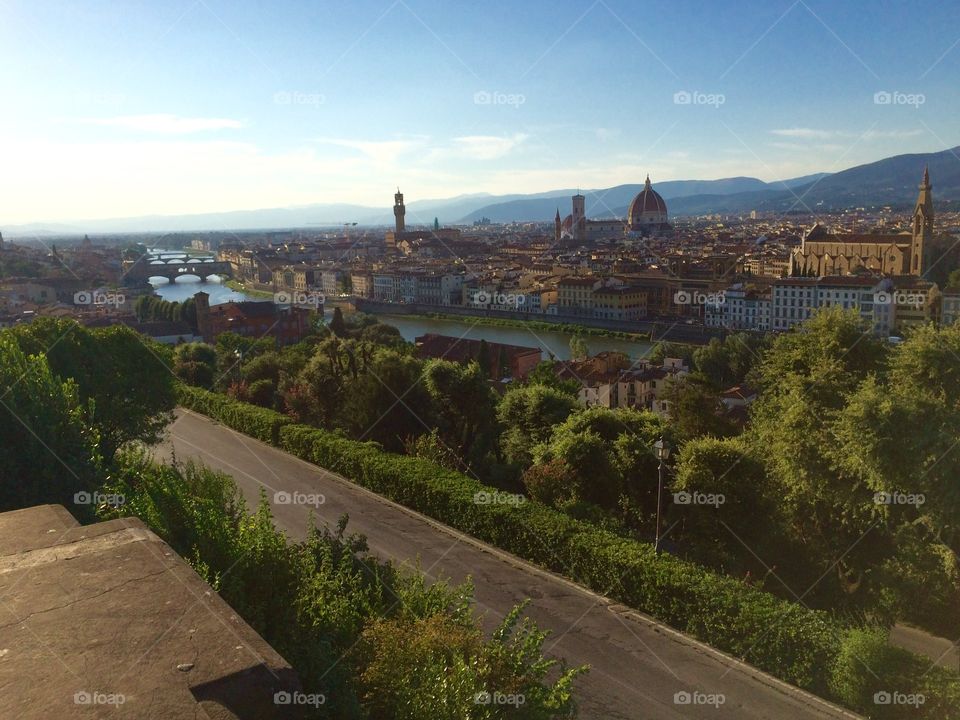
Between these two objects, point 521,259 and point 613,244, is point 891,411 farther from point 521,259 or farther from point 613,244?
point 613,244

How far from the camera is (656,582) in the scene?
193 inches

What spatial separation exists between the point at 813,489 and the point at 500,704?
4288 millimetres

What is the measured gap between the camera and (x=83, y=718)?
133cm

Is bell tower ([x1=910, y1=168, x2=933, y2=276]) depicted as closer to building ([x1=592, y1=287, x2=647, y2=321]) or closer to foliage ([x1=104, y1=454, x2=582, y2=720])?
building ([x1=592, y1=287, x2=647, y2=321])

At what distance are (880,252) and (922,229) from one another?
5070mm

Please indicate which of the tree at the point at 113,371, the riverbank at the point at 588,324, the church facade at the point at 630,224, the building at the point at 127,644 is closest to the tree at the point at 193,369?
the tree at the point at 113,371

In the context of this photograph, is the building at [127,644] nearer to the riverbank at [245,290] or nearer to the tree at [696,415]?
the tree at [696,415]

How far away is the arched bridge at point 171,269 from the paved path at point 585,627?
44346 millimetres

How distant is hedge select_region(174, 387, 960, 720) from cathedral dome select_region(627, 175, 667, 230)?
74.4 meters

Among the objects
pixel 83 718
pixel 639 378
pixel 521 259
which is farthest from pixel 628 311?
pixel 83 718

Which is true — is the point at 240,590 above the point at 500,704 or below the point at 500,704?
above

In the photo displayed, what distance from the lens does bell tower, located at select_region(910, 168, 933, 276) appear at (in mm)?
33469

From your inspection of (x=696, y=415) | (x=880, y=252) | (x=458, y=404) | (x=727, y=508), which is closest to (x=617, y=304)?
(x=880, y=252)

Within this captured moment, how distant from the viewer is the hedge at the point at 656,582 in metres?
4.13
